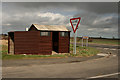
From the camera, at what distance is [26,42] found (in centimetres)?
1418

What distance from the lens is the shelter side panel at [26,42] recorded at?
1407 centimetres

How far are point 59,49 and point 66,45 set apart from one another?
1.19 meters

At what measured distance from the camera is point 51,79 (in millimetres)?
5953

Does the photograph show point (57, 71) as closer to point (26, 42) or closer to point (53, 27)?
point (26, 42)

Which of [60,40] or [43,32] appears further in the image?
[60,40]

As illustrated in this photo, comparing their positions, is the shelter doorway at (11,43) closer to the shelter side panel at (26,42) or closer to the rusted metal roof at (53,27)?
the shelter side panel at (26,42)

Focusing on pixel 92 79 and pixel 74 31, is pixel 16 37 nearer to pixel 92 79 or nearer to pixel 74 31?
pixel 74 31

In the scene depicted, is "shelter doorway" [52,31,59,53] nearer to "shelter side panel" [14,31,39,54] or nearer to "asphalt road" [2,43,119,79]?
"shelter side panel" [14,31,39,54]

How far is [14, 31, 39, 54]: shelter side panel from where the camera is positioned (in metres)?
14.1

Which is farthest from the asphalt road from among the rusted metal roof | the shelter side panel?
the rusted metal roof

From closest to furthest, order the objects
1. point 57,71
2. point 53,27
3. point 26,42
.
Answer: point 57,71 → point 26,42 → point 53,27

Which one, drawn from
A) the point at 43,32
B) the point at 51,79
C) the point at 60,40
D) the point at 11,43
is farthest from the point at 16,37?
the point at 51,79

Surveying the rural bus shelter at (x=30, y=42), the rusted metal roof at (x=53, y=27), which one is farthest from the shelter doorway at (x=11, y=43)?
the rusted metal roof at (x=53, y=27)

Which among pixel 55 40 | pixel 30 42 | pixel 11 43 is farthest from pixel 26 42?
pixel 55 40
